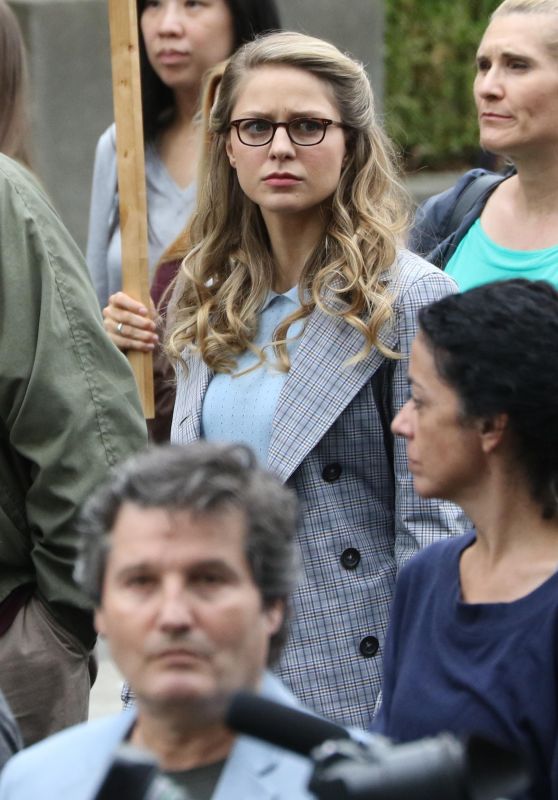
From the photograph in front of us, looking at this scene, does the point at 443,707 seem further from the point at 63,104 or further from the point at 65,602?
the point at 63,104

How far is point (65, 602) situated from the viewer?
3.54 m

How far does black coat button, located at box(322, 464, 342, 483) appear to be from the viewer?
3504mm

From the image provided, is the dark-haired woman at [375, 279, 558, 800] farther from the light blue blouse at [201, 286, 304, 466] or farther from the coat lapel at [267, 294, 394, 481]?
the light blue blouse at [201, 286, 304, 466]

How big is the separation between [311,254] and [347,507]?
58 cm

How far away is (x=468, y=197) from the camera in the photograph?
4301mm

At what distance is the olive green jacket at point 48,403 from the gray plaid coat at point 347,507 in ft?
1.25

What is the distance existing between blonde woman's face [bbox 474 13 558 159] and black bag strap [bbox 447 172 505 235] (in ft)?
0.59

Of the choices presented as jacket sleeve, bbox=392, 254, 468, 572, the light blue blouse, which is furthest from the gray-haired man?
the light blue blouse

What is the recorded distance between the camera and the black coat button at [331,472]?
3.50 meters

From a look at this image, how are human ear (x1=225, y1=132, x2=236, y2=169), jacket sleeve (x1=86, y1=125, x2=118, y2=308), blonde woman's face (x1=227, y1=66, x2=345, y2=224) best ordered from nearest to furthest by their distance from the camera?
blonde woman's face (x1=227, y1=66, x2=345, y2=224), human ear (x1=225, y1=132, x2=236, y2=169), jacket sleeve (x1=86, y1=125, x2=118, y2=308)

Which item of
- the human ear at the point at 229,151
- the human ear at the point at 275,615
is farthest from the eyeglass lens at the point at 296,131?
the human ear at the point at 275,615

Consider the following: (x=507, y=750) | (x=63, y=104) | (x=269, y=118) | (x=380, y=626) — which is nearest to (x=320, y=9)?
(x=63, y=104)

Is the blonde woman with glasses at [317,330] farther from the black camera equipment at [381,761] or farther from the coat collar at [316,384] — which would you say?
the black camera equipment at [381,761]

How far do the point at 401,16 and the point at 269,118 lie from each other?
8422 millimetres
